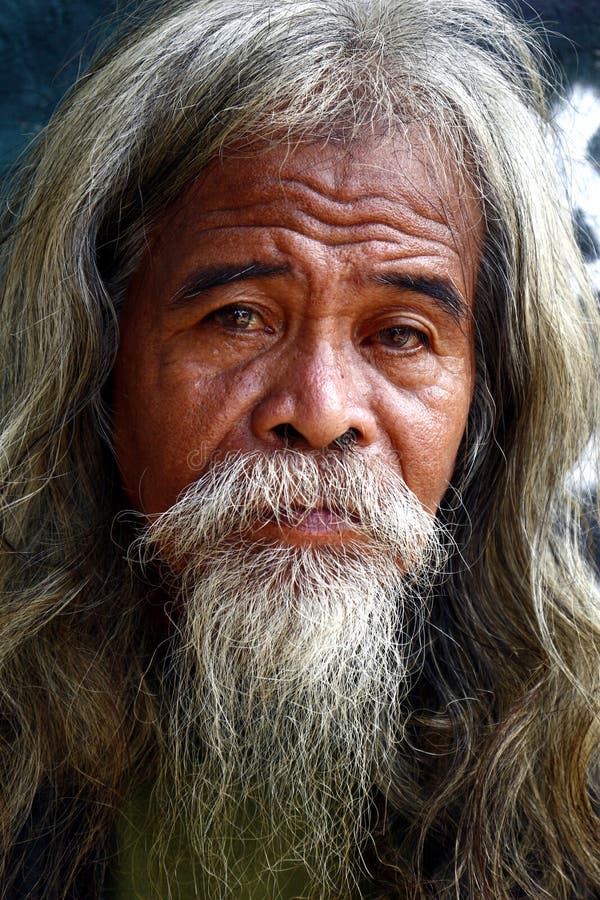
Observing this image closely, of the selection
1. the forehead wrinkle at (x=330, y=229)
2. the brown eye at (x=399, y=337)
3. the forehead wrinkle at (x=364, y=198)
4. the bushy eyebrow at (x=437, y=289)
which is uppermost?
the forehead wrinkle at (x=364, y=198)

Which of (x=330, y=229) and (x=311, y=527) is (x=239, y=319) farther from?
(x=311, y=527)

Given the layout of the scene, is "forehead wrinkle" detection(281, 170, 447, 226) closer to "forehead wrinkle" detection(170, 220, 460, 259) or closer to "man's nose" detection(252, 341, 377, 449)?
"forehead wrinkle" detection(170, 220, 460, 259)

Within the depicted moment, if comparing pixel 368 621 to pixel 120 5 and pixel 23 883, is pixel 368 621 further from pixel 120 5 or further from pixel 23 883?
pixel 120 5

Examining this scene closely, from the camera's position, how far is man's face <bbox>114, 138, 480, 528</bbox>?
5.37 feet

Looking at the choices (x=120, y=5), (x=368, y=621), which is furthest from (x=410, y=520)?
(x=120, y=5)

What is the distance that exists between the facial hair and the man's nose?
0.04 metres

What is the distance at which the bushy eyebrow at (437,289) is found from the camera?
1.66 metres

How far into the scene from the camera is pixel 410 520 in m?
1.69

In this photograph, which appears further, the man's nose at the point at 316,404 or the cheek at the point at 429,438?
the cheek at the point at 429,438

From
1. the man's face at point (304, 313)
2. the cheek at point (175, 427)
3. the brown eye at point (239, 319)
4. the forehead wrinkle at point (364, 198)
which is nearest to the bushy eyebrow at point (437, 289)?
the man's face at point (304, 313)

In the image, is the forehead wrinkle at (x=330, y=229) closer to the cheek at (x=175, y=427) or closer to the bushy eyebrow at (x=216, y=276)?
the bushy eyebrow at (x=216, y=276)

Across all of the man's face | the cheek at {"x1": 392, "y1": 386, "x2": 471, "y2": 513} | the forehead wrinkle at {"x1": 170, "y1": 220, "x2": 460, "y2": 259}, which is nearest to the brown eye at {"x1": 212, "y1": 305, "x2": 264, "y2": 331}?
the man's face

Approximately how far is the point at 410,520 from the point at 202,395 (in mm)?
392

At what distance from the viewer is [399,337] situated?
1.71 m
